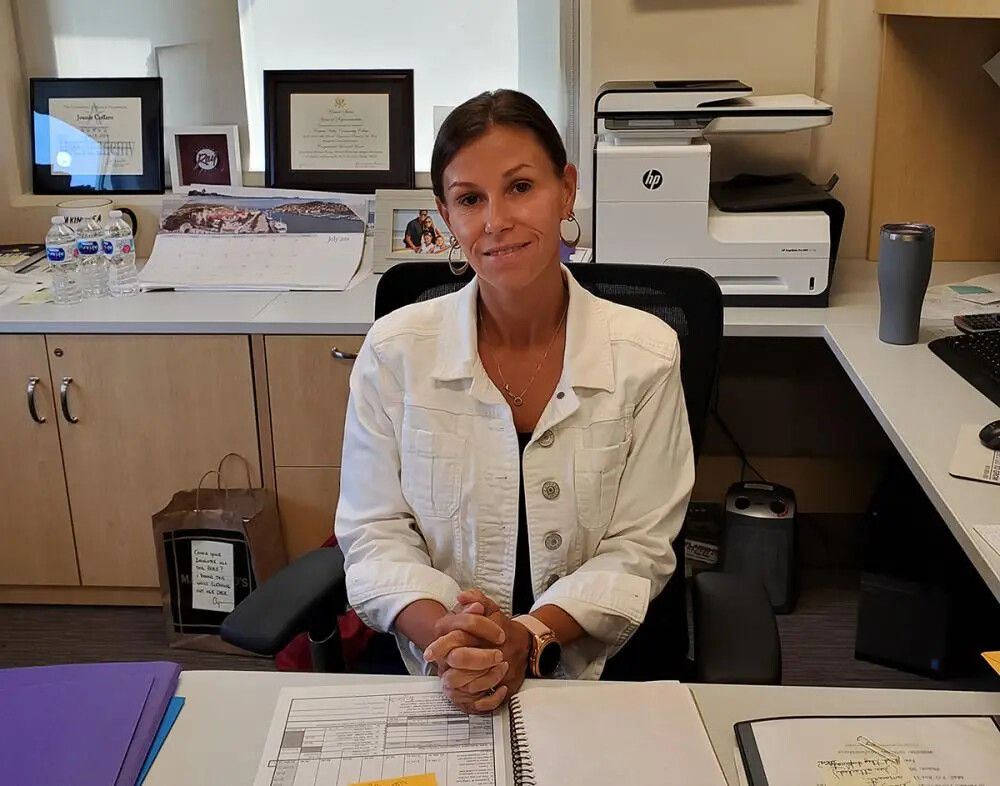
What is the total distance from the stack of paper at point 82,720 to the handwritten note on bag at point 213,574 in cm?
136

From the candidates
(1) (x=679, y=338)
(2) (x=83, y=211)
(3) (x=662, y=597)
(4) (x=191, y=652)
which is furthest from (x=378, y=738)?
(2) (x=83, y=211)

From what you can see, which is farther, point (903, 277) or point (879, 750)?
point (903, 277)

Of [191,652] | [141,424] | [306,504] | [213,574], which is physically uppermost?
[141,424]

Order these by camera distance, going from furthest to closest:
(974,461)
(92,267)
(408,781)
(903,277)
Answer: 1. (92,267)
2. (903,277)
3. (974,461)
4. (408,781)

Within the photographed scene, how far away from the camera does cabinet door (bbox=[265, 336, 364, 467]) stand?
2.37m

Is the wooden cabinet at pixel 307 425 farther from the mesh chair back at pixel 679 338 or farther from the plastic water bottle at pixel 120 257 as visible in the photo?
the mesh chair back at pixel 679 338

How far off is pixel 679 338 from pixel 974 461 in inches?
17.8

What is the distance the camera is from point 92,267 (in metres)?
2.65

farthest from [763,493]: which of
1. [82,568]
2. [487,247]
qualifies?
[82,568]

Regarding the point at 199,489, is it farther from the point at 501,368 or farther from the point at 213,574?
the point at 501,368

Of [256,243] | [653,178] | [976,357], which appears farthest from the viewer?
[256,243]

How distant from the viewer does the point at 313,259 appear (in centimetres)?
275

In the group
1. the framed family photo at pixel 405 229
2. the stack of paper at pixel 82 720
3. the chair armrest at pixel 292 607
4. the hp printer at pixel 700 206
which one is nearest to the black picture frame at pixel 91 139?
the framed family photo at pixel 405 229

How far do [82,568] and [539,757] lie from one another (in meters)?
2.00
